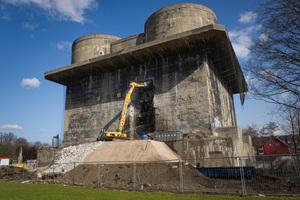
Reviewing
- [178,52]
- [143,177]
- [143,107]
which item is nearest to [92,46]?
[143,107]

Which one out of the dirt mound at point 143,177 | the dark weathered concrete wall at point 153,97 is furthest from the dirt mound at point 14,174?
the dark weathered concrete wall at point 153,97

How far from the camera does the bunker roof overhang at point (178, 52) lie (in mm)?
19828

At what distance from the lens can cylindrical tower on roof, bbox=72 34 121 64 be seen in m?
28.8

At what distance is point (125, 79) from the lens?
25328 millimetres

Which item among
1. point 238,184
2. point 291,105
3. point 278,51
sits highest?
point 278,51

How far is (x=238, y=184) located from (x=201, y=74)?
1177cm

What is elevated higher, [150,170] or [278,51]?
[278,51]

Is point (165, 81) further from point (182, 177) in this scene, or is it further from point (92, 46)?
point (182, 177)

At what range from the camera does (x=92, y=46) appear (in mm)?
28938

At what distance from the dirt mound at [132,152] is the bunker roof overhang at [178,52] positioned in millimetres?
9409

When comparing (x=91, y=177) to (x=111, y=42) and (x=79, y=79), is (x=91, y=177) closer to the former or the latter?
(x=79, y=79)

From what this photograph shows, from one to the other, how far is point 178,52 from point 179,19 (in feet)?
11.7

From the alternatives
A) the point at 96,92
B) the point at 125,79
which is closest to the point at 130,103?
the point at 125,79

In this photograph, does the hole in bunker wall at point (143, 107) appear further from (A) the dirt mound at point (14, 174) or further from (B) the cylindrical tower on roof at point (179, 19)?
(A) the dirt mound at point (14, 174)
